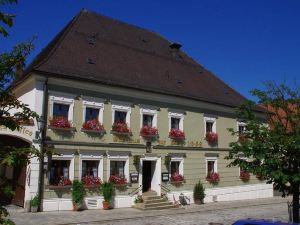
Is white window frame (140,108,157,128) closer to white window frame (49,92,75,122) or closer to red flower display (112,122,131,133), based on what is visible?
red flower display (112,122,131,133)

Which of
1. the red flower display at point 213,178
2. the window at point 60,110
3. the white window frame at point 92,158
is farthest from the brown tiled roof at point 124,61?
the red flower display at point 213,178

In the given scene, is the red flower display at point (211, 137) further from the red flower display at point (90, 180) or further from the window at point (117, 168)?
the red flower display at point (90, 180)

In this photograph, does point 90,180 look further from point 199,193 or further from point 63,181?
point 199,193

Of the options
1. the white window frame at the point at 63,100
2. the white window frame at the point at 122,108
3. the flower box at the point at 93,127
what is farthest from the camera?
the white window frame at the point at 122,108

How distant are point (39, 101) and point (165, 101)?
8145mm

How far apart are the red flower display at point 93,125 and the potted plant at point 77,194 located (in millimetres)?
2766

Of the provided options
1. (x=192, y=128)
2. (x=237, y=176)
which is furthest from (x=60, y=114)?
(x=237, y=176)

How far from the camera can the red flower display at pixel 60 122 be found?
717 inches

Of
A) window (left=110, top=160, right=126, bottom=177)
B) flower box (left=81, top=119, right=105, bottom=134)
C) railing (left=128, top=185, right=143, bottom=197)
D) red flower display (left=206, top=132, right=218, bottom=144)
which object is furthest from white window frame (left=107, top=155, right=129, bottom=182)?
red flower display (left=206, top=132, right=218, bottom=144)

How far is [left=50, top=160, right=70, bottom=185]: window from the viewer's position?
1820cm

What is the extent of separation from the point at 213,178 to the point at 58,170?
11062 mm

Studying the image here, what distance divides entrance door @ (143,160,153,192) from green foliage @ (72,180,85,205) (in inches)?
195

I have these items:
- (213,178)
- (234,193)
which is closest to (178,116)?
(213,178)

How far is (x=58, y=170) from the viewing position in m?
18.5
